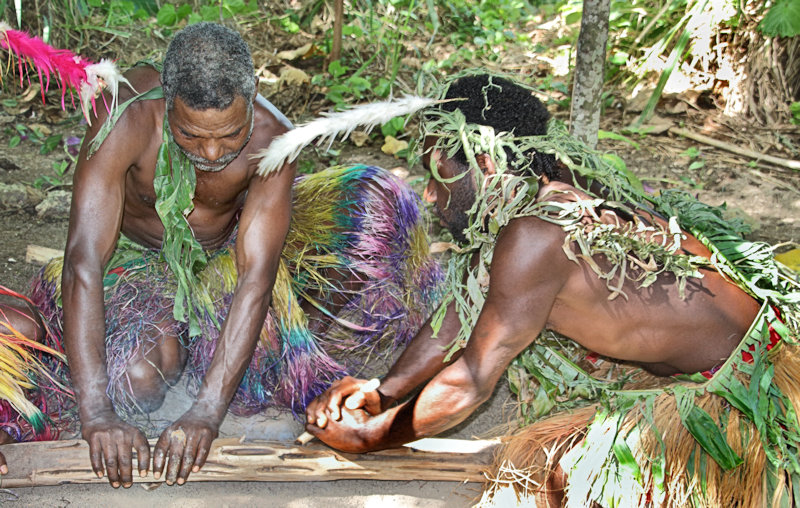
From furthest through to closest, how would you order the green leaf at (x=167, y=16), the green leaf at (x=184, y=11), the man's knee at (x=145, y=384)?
the green leaf at (x=184, y=11), the green leaf at (x=167, y=16), the man's knee at (x=145, y=384)

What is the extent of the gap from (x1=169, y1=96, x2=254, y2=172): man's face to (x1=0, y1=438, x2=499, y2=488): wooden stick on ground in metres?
0.87

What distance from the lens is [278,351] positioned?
285 centimetres

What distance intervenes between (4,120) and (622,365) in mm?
3783

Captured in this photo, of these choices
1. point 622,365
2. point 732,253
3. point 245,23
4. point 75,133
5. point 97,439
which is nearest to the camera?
point 97,439

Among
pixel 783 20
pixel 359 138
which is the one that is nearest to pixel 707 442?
pixel 359 138

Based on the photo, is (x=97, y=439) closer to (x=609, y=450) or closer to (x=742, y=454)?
(x=609, y=450)

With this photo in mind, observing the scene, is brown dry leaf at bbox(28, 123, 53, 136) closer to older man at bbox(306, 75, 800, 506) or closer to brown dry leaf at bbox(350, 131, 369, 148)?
brown dry leaf at bbox(350, 131, 369, 148)

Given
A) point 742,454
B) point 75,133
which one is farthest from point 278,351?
point 75,133

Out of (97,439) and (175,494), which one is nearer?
(97,439)

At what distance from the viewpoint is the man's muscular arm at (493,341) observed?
2115mm

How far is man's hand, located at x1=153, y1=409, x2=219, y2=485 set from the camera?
2271 mm

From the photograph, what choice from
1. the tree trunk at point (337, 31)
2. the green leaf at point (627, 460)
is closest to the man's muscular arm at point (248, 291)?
the green leaf at point (627, 460)

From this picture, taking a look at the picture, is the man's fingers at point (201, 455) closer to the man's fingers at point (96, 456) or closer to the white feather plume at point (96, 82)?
the man's fingers at point (96, 456)

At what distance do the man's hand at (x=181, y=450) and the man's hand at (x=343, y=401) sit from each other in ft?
1.08
